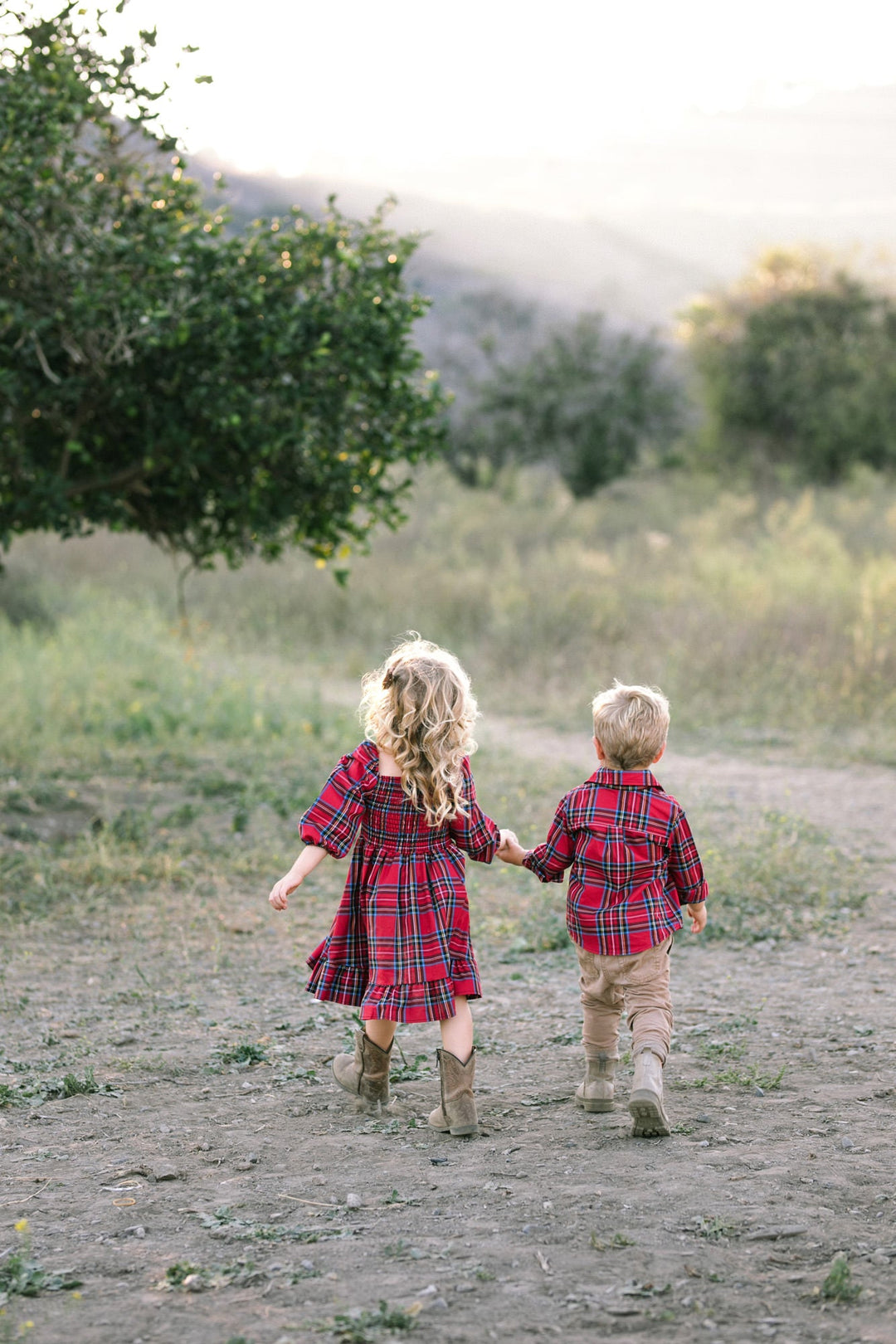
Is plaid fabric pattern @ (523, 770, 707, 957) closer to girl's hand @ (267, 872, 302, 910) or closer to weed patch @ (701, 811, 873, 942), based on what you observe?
girl's hand @ (267, 872, 302, 910)

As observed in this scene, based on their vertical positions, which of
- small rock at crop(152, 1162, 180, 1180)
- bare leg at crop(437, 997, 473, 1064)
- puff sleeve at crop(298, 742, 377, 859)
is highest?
puff sleeve at crop(298, 742, 377, 859)

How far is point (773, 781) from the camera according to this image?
30.9 feet

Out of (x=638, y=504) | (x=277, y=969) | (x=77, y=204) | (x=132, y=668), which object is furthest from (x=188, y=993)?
(x=638, y=504)

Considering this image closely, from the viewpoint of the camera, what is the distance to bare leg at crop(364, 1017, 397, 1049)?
156 inches

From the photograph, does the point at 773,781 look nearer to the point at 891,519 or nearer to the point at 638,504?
the point at 891,519

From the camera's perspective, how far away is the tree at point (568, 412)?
25.7m

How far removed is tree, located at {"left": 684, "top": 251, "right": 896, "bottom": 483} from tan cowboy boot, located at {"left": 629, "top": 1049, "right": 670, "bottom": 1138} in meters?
23.5

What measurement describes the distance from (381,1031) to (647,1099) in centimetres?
83

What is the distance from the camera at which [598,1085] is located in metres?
3.92

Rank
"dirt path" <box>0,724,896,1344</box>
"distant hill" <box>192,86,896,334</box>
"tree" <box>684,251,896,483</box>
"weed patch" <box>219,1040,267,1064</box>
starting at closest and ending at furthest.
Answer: "dirt path" <box>0,724,896,1344</box> < "weed patch" <box>219,1040,267,1064</box> < "tree" <box>684,251,896,483</box> < "distant hill" <box>192,86,896,334</box>

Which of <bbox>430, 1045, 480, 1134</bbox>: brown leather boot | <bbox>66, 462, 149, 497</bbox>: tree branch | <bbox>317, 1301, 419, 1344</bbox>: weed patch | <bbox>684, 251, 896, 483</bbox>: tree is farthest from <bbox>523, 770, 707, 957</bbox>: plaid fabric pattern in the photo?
<bbox>684, 251, 896, 483</bbox>: tree

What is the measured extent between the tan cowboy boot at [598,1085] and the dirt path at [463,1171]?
66 mm

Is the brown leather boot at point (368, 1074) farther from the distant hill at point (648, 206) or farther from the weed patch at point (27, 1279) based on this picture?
the distant hill at point (648, 206)

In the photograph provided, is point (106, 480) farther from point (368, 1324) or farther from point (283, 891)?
point (368, 1324)
